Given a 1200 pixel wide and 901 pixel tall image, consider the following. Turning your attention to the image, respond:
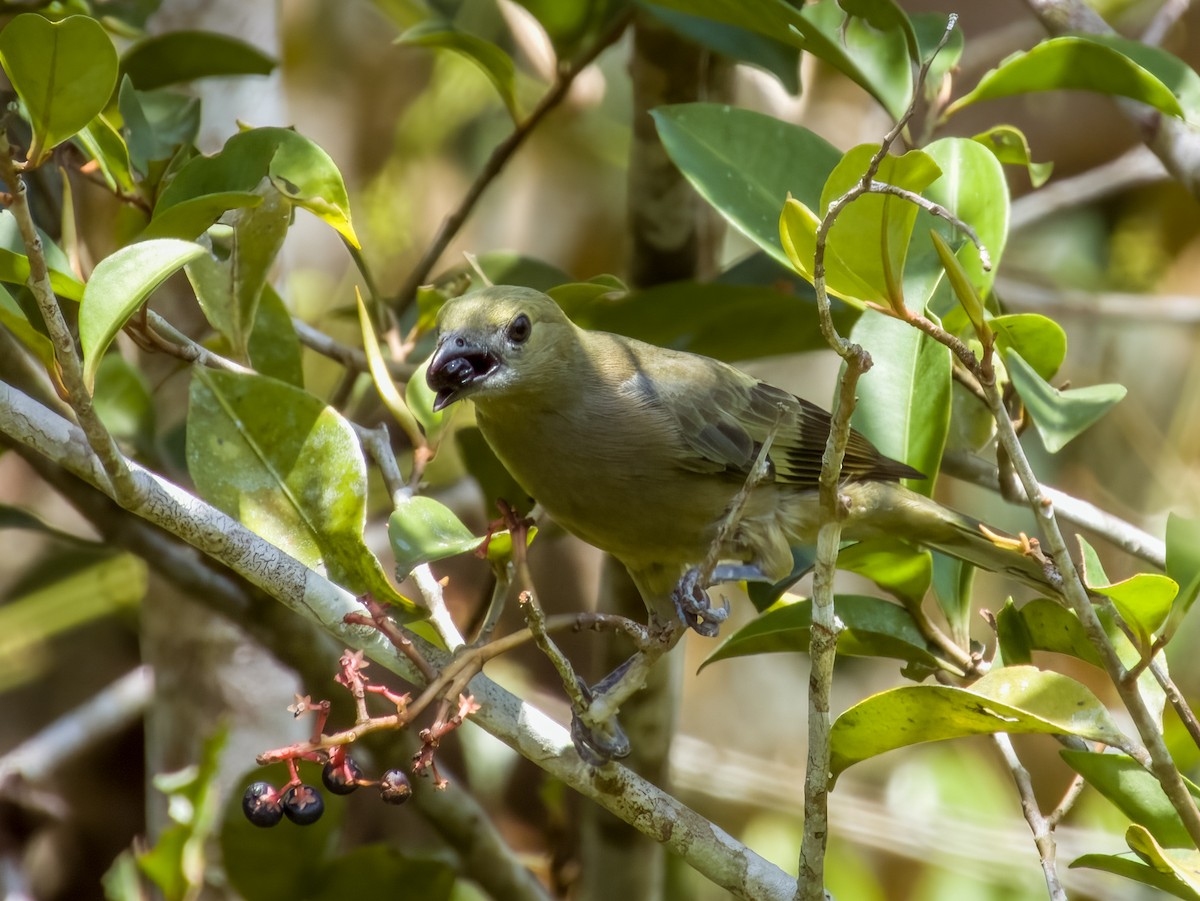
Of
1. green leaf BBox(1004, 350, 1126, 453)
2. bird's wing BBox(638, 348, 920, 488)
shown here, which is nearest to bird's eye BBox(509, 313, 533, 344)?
bird's wing BBox(638, 348, 920, 488)

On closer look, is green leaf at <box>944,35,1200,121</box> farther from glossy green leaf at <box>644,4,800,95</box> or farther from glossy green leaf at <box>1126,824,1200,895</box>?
glossy green leaf at <box>1126,824,1200,895</box>

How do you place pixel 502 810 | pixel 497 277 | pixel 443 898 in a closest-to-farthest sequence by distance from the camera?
pixel 443 898 → pixel 497 277 → pixel 502 810

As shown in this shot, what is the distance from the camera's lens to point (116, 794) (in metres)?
4.57

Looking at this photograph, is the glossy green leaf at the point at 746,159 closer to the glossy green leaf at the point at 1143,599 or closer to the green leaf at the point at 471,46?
the green leaf at the point at 471,46

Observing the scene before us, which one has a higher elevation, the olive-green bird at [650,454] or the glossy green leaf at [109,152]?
the glossy green leaf at [109,152]

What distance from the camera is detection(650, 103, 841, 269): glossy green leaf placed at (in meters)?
2.64

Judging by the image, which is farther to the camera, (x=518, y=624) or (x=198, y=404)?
(x=518, y=624)

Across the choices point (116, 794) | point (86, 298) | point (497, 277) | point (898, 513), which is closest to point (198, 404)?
point (86, 298)

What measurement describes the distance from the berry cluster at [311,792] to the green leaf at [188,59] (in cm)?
181

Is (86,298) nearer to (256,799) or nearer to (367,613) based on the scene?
(367,613)

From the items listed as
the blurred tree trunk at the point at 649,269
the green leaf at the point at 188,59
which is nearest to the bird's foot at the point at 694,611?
the blurred tree trunk at the point at 649,269

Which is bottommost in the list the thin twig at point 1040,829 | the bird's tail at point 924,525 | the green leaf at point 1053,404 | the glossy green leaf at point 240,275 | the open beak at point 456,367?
the bird's tail at point 924,525

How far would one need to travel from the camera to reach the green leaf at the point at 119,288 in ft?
6.11

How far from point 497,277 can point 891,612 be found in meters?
1.39
